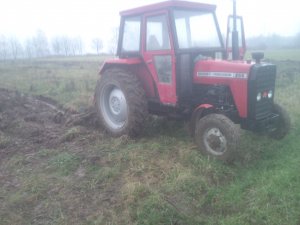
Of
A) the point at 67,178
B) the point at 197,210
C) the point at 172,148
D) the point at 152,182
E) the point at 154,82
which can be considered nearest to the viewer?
the point at 197,210

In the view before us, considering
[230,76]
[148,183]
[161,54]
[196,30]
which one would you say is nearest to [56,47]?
[196,30]

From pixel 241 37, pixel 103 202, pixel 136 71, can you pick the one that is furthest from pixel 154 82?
pixel 103 202

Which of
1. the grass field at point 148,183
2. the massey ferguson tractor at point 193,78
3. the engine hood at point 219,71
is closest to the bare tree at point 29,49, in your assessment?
the massey ferguson tractor at point 193,78

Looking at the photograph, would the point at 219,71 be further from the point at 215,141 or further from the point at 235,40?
the point at 215,141

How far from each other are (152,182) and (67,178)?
1.23m

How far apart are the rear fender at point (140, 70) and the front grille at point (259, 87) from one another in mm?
1759

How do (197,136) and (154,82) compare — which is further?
(154,82)

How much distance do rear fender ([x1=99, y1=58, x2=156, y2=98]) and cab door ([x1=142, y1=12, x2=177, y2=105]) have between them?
6.9 inches

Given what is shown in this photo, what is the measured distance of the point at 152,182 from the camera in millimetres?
4590

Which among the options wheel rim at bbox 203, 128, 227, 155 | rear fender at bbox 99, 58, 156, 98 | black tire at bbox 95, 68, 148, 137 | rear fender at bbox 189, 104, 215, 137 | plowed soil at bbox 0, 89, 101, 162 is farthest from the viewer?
plowed soil at bbox 0, 89, 101, 162

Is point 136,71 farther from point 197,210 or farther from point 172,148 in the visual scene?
point 197,210

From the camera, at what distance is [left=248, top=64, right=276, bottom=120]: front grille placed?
17.0ft

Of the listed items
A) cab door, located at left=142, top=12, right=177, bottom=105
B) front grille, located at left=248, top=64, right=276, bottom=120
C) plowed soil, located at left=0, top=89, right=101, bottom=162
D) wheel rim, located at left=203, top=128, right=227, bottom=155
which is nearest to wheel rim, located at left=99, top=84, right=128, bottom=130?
plowed soil, located at left=0, top=89, right=101, bottom=162

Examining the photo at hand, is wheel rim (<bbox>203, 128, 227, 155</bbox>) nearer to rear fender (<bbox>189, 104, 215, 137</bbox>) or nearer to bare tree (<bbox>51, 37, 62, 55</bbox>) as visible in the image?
rear fender (<bbox>189, 104, 215, 137</bbox>)
